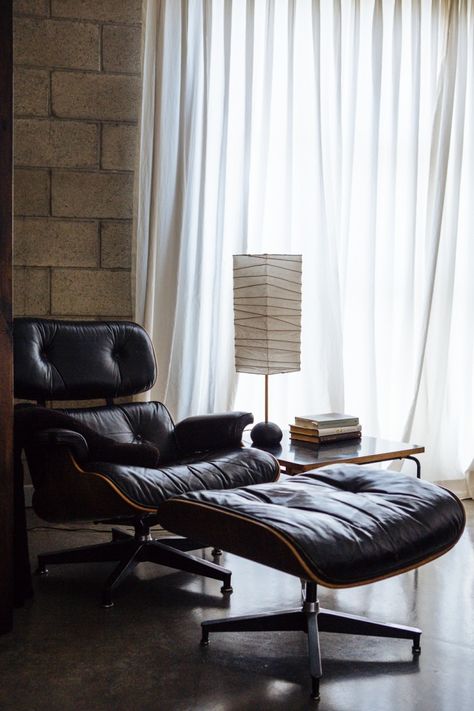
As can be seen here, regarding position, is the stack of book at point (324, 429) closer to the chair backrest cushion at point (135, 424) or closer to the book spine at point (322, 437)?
the book spine at point (322, 437)

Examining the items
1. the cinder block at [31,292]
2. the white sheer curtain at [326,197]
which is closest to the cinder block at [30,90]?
the white sheer curtain at [326,197]

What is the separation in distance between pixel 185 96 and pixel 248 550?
2389 millimetres

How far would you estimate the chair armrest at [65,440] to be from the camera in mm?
2666

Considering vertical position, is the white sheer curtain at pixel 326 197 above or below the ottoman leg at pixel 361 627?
above

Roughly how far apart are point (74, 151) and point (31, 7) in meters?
0.62

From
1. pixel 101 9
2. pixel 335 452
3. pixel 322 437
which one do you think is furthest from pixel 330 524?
pixel 101 9

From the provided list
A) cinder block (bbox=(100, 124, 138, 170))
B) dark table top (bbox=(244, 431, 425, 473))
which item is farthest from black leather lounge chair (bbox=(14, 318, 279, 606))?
cinder block (bbox=(100, 124, 138, 170))

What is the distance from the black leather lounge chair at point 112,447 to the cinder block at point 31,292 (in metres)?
0.65

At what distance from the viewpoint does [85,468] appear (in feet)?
8.84

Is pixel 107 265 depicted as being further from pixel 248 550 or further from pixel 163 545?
pixel 248 550

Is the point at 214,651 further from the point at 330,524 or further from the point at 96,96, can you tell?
the point at 96,96

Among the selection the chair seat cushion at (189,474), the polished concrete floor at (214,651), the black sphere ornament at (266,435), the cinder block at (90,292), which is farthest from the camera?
the cinder block at (90,292)

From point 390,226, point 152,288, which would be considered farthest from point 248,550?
point 390,226

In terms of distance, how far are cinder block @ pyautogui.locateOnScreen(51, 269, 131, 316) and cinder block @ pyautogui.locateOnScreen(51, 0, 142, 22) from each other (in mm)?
1085
